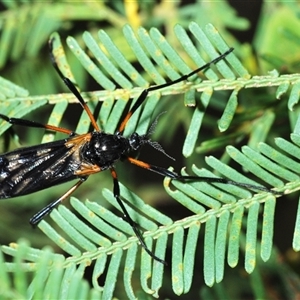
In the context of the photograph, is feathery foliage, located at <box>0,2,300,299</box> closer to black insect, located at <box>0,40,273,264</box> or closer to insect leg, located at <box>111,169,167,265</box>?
insect leg, located at <box>111,169,167,265</box>

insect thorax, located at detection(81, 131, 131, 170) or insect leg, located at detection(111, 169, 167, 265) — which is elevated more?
insect thorax, located at detection(81, 131, 131, 170)

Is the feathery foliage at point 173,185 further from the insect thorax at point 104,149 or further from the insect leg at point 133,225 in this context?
the insect thorax at point 104,149

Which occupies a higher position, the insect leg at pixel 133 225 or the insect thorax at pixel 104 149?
the insect thorax at pixel 104 149

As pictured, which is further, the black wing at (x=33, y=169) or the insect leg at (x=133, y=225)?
the black wing at (x=33, y=169)

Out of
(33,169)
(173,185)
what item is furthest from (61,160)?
(173,185)

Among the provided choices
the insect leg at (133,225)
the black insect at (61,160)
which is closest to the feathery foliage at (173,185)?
the insect leg at (133,225)

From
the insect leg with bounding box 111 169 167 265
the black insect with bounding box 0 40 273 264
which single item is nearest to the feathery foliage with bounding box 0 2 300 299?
the insect leg with bounding box 111 169 167 265

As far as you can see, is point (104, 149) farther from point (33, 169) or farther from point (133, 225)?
point (133, 225)

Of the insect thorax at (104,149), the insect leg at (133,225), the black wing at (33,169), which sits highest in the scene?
the insect thorax at (104,149)

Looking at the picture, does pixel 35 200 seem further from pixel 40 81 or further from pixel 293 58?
pixel 293 58
